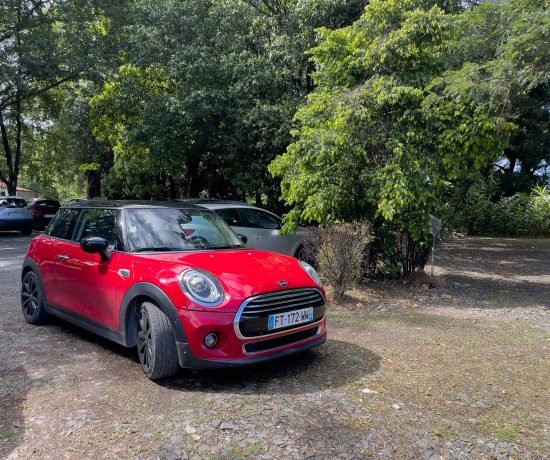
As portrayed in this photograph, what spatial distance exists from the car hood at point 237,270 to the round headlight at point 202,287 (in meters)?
0.06

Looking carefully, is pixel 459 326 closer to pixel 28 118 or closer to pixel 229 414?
pixel 229 414

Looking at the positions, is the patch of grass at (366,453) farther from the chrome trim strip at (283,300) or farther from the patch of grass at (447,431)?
the chrome trim strip at (283,300)

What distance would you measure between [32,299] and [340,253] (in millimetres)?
4416

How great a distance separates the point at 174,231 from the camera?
4.94 metres

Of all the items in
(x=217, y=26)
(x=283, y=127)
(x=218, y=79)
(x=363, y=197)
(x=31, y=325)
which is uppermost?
(x=217, y=26)

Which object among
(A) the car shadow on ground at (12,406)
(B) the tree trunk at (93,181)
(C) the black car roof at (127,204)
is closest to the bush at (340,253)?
(C) the black car roof at (127,204)

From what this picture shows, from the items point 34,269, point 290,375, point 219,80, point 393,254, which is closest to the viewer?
point 290,375

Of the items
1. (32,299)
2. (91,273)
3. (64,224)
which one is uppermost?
(64,224)

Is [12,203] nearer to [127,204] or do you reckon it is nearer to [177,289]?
[127,204]

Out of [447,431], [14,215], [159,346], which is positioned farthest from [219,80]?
[447,431]

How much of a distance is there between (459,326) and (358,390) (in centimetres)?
274

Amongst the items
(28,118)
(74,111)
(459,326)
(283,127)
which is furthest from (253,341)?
(28,118)

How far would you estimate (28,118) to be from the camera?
1031 inches

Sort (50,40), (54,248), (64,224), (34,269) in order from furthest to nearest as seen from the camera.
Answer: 1. (50,40)
2. (34,269)
3. (64,224)
4. (54,248)
